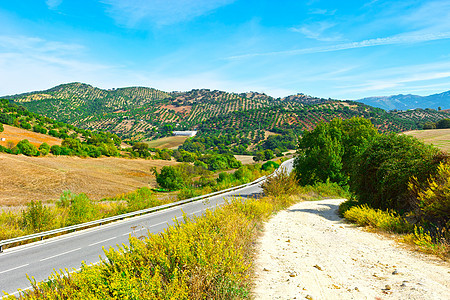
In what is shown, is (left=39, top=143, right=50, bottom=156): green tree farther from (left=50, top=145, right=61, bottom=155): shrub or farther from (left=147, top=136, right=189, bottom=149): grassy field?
(left=147, top=136, right=189, bottom=149): grassy field

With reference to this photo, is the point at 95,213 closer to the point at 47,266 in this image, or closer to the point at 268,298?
the point at 47,266

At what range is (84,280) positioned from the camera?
4.16m

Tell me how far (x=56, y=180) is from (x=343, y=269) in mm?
46726

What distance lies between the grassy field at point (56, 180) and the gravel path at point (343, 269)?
98.6 feet

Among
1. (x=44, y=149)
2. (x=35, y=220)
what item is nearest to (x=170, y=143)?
(x=44, y=149)

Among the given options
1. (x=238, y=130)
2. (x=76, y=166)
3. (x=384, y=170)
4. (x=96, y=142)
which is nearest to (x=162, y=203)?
(x=384, y=170)

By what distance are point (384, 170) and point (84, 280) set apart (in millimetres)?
12611

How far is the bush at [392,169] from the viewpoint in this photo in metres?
10.9

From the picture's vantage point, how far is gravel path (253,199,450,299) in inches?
193

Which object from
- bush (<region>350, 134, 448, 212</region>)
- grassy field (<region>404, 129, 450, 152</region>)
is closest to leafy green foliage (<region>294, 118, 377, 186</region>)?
grassy field (<region>404, 129, 450, 152</region>)

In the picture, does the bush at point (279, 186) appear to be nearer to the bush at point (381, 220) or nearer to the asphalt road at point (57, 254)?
the bush at point (381, 220)

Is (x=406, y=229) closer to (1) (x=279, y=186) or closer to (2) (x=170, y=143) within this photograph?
(1) (x=279, y=186)

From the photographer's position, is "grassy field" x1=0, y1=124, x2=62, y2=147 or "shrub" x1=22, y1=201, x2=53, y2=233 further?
"grassy field" x1=0, y1=124, x2=62, y2=147

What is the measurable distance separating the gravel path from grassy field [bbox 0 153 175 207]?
3005cm
